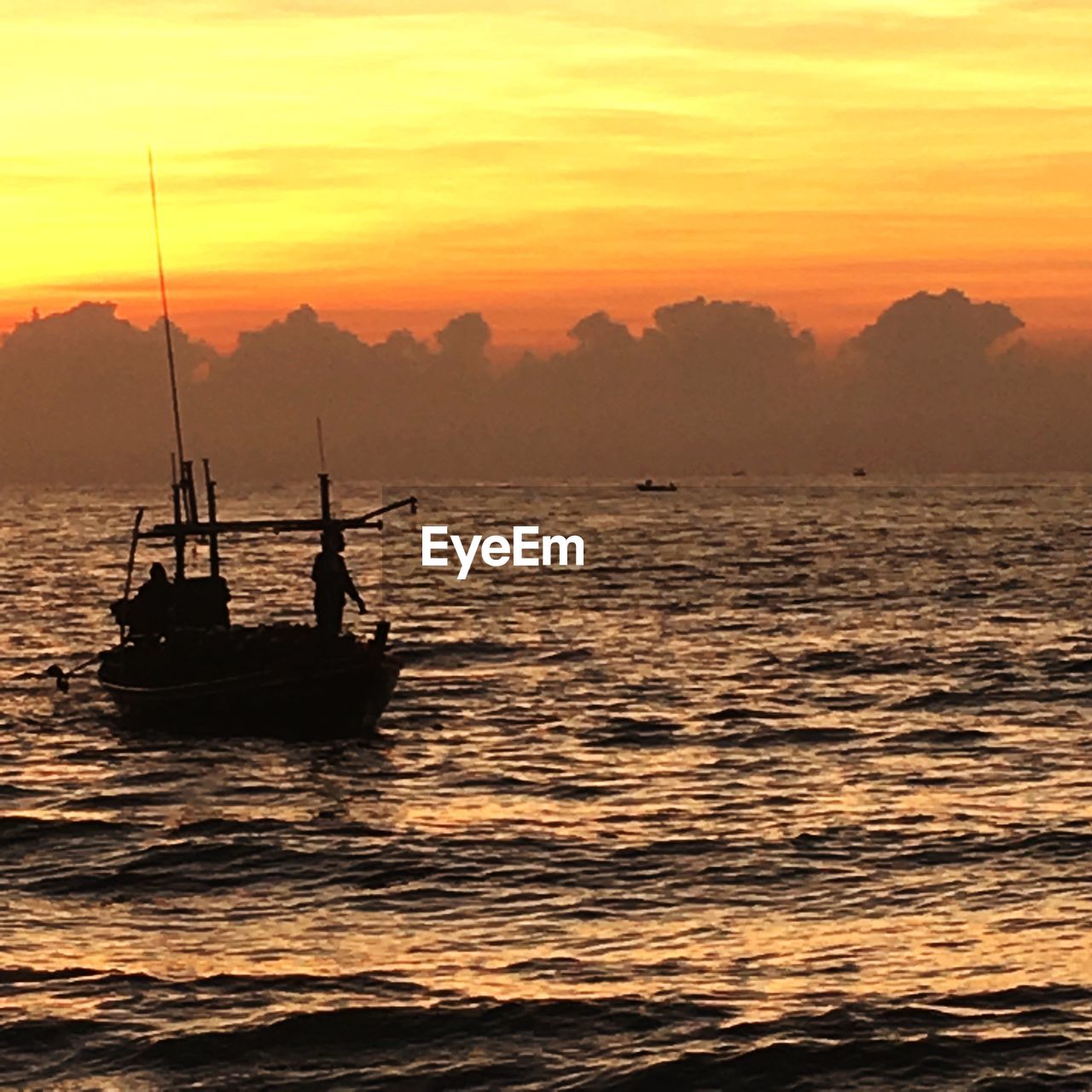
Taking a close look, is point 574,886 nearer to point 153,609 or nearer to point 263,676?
point 263,676

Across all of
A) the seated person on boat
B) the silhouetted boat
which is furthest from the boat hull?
the seated person on boat

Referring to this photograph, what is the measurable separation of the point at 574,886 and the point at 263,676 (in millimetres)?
12676

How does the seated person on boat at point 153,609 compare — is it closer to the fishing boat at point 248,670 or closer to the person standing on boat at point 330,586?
the fishing boat at point 248,670

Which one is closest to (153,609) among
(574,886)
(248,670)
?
(248,670)

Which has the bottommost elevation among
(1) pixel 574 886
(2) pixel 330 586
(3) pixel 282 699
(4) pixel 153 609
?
(1) pixel 574 886

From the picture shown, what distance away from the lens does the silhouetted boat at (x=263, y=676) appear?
35.6 m

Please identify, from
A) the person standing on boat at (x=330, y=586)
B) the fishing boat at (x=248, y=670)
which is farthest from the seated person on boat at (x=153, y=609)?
the person standing on boat at (x=330, y=586)

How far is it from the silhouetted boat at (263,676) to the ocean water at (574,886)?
56cm

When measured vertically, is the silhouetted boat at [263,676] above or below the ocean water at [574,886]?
above

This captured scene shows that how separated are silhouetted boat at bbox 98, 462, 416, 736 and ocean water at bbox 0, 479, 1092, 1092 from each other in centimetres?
56

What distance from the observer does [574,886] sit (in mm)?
24172

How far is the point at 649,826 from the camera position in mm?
28234

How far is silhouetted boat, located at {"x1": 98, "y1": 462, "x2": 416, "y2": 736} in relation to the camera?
1400 inches

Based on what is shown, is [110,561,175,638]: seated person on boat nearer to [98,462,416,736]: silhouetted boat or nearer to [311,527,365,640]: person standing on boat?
[98,462,416,736]: silhouetted boat
